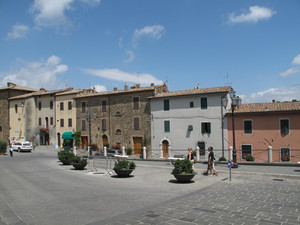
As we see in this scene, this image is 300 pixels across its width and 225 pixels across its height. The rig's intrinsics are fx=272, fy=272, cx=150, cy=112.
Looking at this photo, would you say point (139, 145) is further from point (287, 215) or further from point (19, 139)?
point (287, 215)

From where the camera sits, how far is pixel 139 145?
36562mm

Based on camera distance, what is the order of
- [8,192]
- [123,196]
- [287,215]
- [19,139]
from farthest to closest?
[19,139]
[8,192]
[123,196]
[287,215]

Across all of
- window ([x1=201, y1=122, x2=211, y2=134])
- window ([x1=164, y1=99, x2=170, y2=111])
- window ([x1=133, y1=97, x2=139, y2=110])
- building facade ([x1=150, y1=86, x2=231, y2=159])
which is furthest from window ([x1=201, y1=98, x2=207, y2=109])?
window ([x1=133, y1=97, x2=139, y2=110])

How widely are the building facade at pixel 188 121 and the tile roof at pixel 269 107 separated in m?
2.28

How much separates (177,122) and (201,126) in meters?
3.11

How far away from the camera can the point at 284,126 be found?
26.9m

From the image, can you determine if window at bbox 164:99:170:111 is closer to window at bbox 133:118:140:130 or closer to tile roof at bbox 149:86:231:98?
tile roof at bbox 149:86:231:98

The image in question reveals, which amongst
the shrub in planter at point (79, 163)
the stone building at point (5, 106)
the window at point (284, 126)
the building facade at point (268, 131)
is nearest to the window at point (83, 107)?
the stone building at point (5, 106)

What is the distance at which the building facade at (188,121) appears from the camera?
30344 mm

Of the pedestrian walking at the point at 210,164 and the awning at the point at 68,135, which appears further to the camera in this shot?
the awning at the point at 68,135

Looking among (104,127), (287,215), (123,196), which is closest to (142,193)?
(123,196)

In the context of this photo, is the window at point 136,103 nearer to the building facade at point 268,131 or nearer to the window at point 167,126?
the window at point 167,126

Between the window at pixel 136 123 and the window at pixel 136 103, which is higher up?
the window at pixel 136 103

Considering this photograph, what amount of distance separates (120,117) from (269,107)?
19307mm
